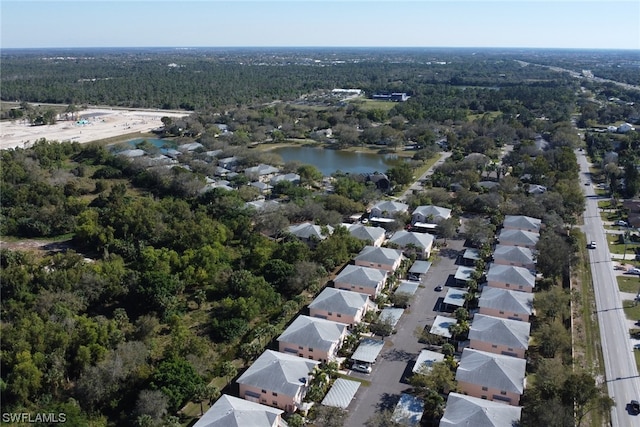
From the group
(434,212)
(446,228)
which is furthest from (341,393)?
(434,212)

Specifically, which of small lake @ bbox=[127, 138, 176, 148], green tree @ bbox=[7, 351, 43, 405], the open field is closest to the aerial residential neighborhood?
green tree @ bbox=[7, 351, 43, 405]

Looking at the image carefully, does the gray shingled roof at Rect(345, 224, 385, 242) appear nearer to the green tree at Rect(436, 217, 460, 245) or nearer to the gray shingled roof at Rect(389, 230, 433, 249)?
the gray shingled roof at Rect(389, 230, 433, 249)

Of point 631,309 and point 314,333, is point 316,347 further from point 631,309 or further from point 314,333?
point 631,309

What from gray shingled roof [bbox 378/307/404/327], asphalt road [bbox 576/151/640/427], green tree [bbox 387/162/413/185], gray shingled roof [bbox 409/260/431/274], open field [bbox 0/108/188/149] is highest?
open field [bbox 0/108/188/149]

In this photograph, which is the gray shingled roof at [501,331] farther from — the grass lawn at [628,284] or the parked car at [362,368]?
the grass lawn at [628,284]

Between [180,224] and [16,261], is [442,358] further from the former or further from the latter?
[16,261]

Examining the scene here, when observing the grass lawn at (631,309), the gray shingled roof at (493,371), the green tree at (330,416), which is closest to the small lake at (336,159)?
the grass lawn at (631,309)
